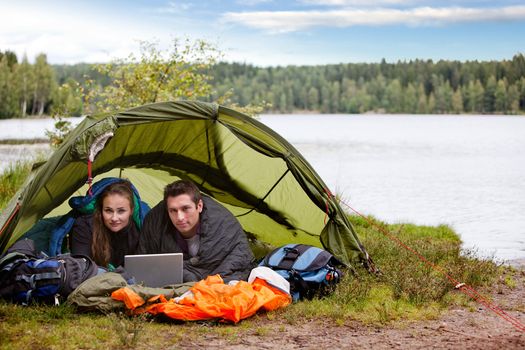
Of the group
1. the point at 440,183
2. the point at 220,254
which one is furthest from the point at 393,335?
the point at 440,183

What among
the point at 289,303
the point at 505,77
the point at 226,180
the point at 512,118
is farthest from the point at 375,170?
the point at 512,118

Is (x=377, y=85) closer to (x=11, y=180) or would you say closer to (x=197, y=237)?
(x=11, y=180)

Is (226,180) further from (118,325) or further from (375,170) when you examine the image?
(375,170)

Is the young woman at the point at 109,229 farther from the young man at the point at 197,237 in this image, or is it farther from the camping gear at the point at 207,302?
the camping gear at the point at 207,302

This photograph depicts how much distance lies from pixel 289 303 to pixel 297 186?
79.9 inches

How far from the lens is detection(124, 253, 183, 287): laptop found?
577 cm

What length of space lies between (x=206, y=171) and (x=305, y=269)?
94.7 inches

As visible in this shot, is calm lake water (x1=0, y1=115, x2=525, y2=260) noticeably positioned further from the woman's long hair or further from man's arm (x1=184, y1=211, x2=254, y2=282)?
the woman's long hair

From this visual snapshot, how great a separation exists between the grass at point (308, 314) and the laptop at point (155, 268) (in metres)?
0.40

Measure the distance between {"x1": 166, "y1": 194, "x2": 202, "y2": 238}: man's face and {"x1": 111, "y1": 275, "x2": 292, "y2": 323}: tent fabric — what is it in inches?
24.3

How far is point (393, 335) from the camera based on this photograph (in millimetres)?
5344

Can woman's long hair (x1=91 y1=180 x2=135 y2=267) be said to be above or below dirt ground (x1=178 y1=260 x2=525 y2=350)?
above

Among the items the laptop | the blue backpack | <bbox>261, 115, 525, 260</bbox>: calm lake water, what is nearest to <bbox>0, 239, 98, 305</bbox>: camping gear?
the laptop

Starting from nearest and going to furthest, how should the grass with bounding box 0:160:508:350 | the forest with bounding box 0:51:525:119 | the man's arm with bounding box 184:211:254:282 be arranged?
the grass with bounding box 0:160:508:350, the man's arm with bounding box 184:211:254:282, the forest with bounding box 0:51:525:119
